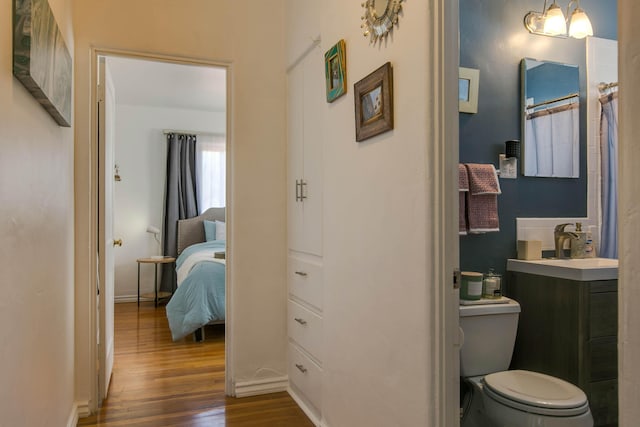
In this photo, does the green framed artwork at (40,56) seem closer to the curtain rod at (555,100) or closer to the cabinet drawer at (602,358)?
the curtain rod at (555,100)

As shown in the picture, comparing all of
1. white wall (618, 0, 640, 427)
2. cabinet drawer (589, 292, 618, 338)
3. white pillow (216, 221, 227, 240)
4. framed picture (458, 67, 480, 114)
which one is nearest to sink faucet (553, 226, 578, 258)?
cabinet drawer (589, 292, 618, 338)

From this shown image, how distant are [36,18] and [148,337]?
3.30 metres

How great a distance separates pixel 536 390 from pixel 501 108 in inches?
60.4

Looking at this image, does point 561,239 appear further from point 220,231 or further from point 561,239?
point 220,231

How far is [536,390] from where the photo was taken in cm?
181

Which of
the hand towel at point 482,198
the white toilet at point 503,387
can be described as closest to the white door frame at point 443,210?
the white toilet at point 503,387

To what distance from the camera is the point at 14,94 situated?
1.23m

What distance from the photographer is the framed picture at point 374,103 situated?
63.6 inches

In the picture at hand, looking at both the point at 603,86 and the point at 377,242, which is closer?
the point at 377,242

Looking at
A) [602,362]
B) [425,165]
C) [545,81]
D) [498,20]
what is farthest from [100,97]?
[602,362]

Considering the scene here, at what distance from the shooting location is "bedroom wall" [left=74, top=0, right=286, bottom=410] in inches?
107

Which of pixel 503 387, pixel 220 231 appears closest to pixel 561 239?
pixel 503 387

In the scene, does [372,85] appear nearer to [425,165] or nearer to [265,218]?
[425,165]

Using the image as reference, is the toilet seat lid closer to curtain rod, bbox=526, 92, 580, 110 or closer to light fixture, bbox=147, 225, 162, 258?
curtain rod, bbox=526, 92, 580, 110
